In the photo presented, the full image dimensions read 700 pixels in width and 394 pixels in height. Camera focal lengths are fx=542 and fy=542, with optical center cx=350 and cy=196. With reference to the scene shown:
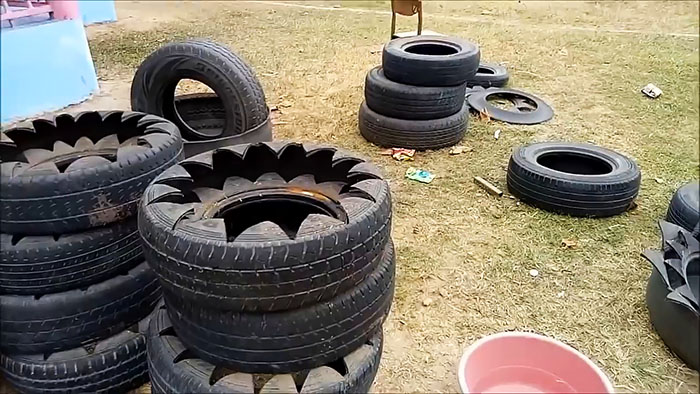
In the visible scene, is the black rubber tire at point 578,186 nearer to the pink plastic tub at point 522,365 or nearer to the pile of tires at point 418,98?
the pile of tires at point 418,98

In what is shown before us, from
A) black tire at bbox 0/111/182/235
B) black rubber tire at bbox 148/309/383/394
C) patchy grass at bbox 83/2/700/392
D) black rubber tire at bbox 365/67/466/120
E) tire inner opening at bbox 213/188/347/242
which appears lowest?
patchy grass at bbox 83/2/700/392

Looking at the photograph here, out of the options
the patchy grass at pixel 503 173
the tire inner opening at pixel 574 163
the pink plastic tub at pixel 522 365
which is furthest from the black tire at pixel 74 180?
the tire inner opening at pixel 574 163

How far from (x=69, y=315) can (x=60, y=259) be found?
195 millimetres

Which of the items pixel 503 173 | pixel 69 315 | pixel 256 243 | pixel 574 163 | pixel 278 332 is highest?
pixel 256 243

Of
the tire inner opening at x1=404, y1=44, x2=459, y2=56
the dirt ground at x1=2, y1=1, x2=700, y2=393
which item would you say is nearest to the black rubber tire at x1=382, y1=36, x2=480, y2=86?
the tire inner opening at x1=404, y1=44, x2=459, y2=56

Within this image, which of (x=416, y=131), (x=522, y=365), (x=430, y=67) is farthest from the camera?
(x=416, y=131)

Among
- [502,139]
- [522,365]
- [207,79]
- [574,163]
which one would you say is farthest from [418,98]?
[522,365]

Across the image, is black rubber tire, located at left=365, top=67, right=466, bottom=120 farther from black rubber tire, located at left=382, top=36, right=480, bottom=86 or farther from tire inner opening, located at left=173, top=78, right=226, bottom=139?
tire inner opening, located at left=173, top=78, right=226, bottom=139

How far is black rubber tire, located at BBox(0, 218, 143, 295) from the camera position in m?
1.72

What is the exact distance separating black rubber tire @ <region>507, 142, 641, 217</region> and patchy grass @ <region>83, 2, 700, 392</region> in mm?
69

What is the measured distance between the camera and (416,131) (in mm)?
3836

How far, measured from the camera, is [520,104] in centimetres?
471

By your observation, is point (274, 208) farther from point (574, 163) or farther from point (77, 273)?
point (574, 163)

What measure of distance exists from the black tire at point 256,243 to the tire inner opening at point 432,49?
2555 mm
